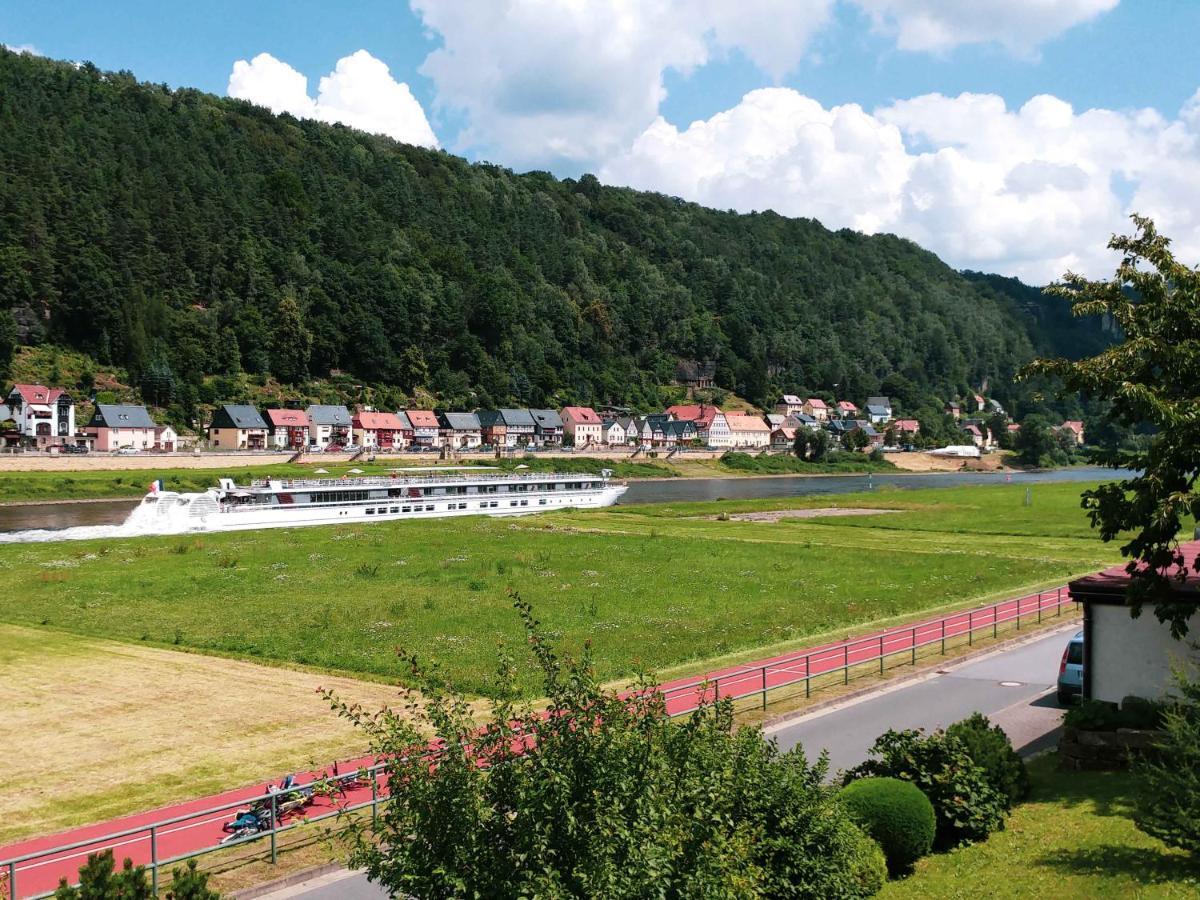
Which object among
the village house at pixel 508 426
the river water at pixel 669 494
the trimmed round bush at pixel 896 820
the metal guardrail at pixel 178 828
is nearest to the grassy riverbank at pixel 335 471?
the river water at pixel 669 494

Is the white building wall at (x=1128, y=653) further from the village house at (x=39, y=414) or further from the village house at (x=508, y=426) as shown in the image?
the village house at (x=508, y=426)

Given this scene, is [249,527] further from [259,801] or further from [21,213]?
[21,213]

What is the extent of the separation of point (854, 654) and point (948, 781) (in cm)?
1585

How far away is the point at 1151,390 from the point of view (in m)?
17.6

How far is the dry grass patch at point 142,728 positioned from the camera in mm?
19250

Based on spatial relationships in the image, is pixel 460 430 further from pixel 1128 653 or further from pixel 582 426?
pixel 1128 653

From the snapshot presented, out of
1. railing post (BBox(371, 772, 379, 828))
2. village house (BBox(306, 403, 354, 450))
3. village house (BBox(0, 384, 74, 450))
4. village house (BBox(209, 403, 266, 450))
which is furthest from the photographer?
village house (BBox(306, 403, 354, 450))

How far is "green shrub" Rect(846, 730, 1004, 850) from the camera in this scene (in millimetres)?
14078

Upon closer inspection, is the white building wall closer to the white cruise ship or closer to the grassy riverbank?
the white cruise ship

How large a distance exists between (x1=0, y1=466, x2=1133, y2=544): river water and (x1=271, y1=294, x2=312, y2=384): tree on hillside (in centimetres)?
6787

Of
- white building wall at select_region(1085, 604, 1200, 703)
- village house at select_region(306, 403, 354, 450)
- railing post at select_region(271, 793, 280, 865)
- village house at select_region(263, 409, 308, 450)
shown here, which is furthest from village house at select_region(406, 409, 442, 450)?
railing post at select_region(271, 793, 280, 865)

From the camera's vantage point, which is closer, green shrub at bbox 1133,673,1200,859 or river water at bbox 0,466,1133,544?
green shrub at bbox 1133,673,1200,859

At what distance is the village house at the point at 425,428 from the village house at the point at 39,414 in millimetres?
54723

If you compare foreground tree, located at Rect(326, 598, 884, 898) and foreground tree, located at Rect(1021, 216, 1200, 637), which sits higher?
foreground tree, located at Rect(1021, 216, 1200, 637)
